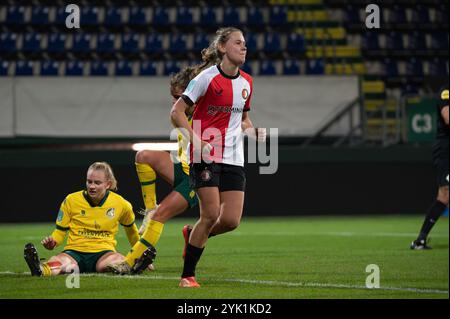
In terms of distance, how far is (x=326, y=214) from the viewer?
17078 millimetres

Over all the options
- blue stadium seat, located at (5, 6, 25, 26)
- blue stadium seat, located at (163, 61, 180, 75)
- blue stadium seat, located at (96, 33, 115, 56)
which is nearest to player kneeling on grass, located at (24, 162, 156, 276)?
blue stadium seat, located at (163, 61, 180, 75)

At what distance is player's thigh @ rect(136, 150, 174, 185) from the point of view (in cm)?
882

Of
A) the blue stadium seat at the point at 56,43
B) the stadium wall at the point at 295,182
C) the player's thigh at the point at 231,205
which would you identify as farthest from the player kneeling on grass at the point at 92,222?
the blue stadium seat at the point at 56,43

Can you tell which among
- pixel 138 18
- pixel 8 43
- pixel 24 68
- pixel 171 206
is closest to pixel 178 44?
pixel 138 18

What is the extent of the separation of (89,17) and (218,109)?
543 inches

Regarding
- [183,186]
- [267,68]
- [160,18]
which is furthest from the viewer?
[160,18]

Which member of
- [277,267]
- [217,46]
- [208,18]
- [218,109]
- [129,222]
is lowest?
[277,267]

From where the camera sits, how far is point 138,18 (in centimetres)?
2033

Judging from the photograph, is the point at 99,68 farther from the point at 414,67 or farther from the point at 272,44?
the point at 414,67

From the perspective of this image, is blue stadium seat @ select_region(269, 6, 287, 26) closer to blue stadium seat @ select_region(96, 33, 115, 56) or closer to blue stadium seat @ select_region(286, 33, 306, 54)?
blue stadium seat @ select_region(286, 33, 306, 54)

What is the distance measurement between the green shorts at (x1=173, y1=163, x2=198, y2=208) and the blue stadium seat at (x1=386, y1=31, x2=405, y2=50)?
43.8 feet

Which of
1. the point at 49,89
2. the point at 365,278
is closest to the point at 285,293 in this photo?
the point at 365,278

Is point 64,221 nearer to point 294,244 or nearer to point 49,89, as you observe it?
point 294,244

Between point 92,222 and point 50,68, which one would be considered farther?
point 50,68
